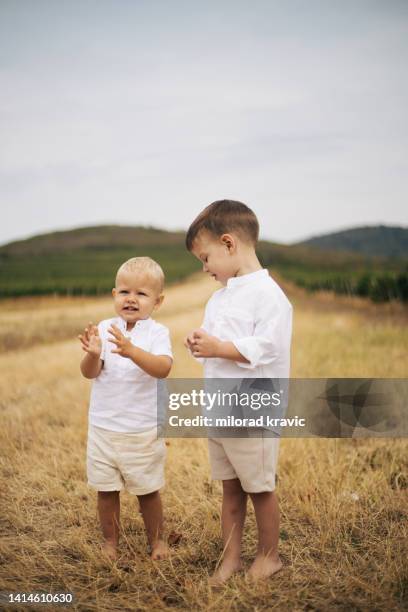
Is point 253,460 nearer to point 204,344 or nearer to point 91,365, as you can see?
point 204,344

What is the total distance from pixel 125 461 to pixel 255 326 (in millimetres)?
904

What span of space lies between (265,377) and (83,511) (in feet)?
4.79

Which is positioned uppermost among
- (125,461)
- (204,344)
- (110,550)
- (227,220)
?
(227,220)

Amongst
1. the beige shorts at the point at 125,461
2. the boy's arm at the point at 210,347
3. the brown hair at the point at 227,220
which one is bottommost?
the beige shorts at the point at 125,461

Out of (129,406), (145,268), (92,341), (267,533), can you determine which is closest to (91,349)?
(92,341)

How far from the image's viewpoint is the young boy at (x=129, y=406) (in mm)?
2318

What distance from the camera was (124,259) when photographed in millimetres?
59406

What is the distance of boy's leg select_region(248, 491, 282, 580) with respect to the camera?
2.15 metres

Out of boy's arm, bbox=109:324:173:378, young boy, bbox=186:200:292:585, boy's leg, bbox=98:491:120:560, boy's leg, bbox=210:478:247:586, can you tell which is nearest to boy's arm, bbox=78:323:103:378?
boy's arm, bbox=109:324:173:378

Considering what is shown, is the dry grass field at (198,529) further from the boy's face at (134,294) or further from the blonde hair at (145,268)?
the blonde hair at (145,268)

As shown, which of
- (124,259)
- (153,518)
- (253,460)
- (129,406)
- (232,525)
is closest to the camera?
(253,460)

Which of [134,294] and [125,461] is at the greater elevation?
[134,294]

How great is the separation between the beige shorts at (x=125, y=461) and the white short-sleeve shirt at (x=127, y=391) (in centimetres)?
4

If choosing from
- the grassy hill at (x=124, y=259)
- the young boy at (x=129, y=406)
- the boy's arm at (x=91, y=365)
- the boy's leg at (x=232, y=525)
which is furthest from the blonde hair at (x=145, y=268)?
the grassy hill at (x=124, y=259)
